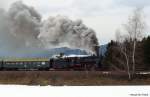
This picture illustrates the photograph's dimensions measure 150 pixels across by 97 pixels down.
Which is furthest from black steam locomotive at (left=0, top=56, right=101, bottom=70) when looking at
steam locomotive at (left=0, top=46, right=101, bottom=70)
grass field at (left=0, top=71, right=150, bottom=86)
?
grass field at (left=0, top=71, right=150, bottom=86)

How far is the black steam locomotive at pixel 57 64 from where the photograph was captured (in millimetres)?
52375

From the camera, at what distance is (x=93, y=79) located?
37.7 metres

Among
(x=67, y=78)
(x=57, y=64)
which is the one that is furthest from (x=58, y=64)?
(x=67, y=78)

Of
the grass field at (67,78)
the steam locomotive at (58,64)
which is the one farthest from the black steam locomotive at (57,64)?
the grass field at (67,78)

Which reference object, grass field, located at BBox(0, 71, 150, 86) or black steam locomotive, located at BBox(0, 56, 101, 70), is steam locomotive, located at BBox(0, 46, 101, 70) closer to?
black steam locomotive, located at BBox(0, 56, 101, 70)

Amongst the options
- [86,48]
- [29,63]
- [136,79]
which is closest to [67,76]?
[136,79]

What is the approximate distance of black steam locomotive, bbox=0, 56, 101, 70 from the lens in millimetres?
52375

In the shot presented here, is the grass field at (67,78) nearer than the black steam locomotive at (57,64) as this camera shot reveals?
Yes

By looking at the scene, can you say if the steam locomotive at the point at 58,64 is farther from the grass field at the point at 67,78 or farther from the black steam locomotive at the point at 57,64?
the grass field at the point at 67,78

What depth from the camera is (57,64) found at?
2093 inches
